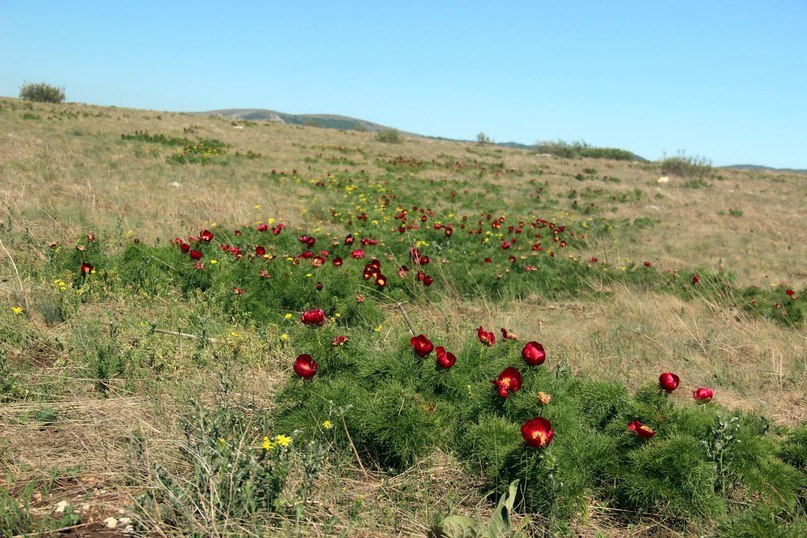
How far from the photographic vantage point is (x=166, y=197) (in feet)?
29.4

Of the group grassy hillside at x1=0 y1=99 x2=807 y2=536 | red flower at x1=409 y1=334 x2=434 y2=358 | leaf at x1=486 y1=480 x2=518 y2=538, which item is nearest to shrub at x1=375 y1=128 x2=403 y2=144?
grassy hillside at x1=0 y1=99 x2=807 y2=536

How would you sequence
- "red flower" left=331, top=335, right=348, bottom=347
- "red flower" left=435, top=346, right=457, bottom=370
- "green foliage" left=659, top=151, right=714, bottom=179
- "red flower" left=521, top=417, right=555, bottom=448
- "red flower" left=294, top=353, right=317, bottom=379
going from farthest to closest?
"green foliage" left=659, top=151, right=714, bottom=179 < "red flower" left=331, top=335, right=348, bottom=347 < "red flower" left=435, top=346, right=457, bottom=370 < "red flower" left=294, top=353, right=317, bottom=379 < "red flower" left=521, top=417, right=555, bottom=448

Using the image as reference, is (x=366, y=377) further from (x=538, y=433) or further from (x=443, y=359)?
(x=538, y=433)

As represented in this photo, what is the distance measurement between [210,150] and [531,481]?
16126mm

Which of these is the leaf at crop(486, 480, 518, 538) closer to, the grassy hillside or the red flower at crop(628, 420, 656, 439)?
the grassy hillside

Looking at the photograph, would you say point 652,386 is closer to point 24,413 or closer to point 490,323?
point 490,323

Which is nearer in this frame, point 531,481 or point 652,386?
point 531,481

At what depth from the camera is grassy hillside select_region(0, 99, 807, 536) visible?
2.23 meters

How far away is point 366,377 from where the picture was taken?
2855 mm

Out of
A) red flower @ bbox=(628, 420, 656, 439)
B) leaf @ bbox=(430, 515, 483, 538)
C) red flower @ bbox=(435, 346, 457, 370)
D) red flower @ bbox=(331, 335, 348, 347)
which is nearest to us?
leaf @ bbox=(430, 515, 483, 538)

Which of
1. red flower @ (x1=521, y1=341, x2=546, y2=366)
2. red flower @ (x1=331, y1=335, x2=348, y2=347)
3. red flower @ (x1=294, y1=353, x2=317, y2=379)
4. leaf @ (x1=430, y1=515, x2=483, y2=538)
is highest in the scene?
red flower @ (x1=521, y1=341, x2=546, y2=366)

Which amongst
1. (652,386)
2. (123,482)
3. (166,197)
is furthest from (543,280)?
(166,197)

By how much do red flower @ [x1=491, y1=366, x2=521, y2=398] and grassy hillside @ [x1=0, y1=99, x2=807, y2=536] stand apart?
1 cm

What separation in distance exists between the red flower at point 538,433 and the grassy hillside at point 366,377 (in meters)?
0.07
